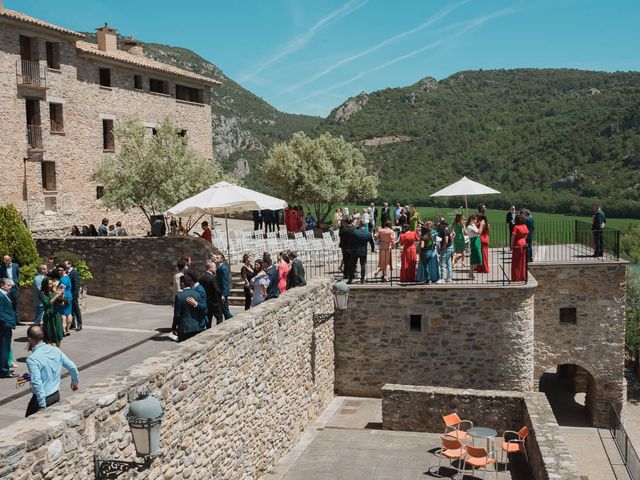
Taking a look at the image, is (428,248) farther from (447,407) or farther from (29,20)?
(29,20)

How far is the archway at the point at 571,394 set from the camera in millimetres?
20062

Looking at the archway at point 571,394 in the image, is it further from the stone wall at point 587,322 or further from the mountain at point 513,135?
the mountain at point 513,135

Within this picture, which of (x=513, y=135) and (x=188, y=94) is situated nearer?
(x=188, y=94)

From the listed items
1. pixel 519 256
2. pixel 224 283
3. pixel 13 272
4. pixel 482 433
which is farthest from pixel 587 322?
pixel 13 272

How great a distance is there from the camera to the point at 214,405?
31.2ft

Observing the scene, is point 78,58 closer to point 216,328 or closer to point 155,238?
point 155,238

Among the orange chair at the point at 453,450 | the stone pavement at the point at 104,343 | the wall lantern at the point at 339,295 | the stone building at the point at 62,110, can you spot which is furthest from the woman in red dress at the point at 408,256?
the stone building at the point at 62,110

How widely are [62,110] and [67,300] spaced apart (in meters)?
19.9

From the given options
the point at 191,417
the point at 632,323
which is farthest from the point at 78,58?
the point at 632,323

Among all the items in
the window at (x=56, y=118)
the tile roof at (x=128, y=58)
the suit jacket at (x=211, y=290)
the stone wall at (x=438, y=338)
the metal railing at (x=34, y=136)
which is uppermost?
the tile roof at (x=128, y=58)

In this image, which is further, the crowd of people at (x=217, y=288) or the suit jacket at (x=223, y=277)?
the suit jacket at (x=223, y=277)

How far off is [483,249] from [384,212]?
7.51 meters

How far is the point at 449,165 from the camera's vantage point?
89750 millimetres

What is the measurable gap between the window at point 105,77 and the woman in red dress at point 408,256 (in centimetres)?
2275
